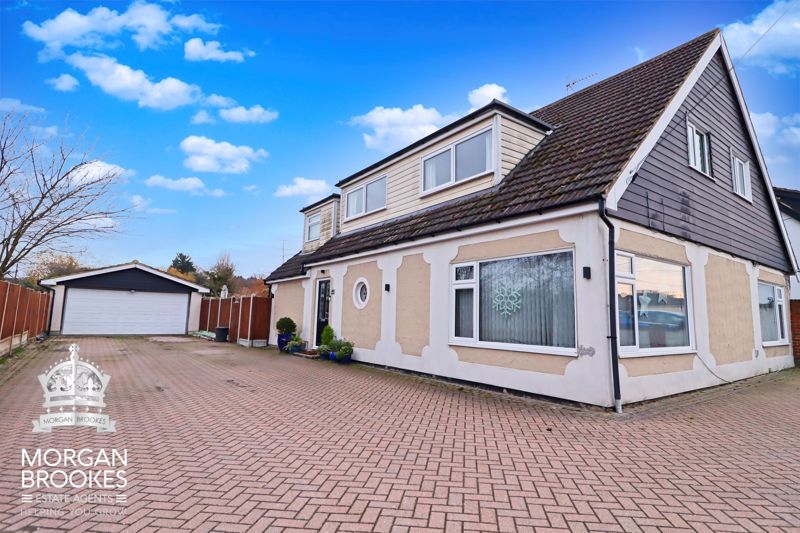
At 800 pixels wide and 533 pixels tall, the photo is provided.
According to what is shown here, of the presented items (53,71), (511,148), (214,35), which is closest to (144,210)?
(53,71)

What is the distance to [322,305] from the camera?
1371 centimetres

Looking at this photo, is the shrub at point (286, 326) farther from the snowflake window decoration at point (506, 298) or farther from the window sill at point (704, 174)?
the window sill at point (704, 174)

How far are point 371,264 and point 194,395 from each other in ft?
18.3

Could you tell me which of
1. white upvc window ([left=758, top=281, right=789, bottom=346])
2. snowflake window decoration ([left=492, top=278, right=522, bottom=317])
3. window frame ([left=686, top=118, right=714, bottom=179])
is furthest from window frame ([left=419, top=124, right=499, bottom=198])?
white upvc window ([left=758, top=281, right=789, bottom=346])

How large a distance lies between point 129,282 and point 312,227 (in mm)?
12968

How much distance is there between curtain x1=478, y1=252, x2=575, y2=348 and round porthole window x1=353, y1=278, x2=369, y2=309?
172 inches

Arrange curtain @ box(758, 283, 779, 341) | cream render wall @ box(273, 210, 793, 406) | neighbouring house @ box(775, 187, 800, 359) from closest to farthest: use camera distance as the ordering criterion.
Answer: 1. cream render wall @ box(273, 210, 793, 406)
2. curtain @ box(758, 283, 779, 341)
3. neighbouring house @ box(775, 187, 800, 359)

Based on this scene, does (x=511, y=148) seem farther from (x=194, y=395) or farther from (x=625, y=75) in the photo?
(x=194, y=395)

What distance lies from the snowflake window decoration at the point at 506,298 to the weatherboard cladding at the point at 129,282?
22102mm

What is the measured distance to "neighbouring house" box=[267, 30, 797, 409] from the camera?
6.37 m

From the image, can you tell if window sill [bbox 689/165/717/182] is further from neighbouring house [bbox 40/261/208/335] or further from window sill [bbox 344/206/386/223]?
neighbouring house [bbox 40/261/208/335]

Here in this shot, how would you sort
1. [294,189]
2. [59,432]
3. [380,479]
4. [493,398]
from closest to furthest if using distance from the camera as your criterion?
[380,479]
[59,432]
[493,398]
[294,189]

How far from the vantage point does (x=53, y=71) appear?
10.0 metres

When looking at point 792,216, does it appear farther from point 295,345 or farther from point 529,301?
point 295,345
